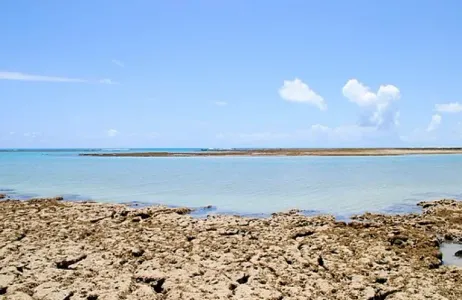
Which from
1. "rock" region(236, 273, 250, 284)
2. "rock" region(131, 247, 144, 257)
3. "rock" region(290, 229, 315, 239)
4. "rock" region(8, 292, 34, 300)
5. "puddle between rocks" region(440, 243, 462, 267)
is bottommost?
"rock" region(8, 292, 34, 300)

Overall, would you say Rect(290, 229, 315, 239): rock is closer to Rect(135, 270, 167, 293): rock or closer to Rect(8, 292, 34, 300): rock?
Rect(135, 270, 167, 293): rock

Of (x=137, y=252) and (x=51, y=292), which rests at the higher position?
(x=137, y=252)

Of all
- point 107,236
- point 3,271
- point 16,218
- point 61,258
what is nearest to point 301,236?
point 107,236

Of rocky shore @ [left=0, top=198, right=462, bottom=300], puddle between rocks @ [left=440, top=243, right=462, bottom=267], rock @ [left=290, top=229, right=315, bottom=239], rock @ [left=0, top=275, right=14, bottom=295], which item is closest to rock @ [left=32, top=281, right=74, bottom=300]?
rocky shore @ [left=0, top=198, right=462, bottom=300]

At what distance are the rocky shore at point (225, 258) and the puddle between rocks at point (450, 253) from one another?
268mm

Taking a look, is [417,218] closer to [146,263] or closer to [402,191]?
[402,191]

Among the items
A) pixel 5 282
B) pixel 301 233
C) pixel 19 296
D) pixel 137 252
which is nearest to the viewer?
pixel 19 296

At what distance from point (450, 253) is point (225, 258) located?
595cm

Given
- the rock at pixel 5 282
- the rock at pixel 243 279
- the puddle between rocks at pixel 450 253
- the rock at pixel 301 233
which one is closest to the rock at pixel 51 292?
the rock at pixel 5 282

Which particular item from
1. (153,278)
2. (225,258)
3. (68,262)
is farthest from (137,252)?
(225,258)

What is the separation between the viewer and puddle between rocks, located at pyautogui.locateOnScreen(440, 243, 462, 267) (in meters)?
9.59

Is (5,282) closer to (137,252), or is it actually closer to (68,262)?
(68,262)

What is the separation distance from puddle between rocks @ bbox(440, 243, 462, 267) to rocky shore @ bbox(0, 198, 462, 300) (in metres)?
0.27

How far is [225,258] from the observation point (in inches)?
364
